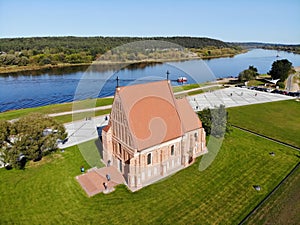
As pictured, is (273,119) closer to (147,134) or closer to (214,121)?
(214,121)

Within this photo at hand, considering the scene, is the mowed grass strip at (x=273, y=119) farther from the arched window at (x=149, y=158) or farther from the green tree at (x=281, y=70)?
the arched window at (x=149, y=158)

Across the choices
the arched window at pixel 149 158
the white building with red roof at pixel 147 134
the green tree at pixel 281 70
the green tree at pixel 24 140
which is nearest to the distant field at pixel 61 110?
the green tree at pixel 24 140

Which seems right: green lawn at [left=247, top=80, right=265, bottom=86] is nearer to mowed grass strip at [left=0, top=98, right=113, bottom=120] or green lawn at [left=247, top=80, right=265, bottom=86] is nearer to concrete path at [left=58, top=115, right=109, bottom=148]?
mowed grass strip at [left=0, top=98, right=113, bottom=120]

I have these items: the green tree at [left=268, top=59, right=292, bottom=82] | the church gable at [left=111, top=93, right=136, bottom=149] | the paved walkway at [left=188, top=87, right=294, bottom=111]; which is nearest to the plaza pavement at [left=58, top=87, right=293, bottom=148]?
the paved walkway at [left=188, top=87, right=294, bottom=111]

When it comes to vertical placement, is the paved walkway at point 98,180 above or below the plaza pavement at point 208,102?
below

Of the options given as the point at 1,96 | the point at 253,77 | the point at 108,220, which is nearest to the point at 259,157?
the point at 108,220

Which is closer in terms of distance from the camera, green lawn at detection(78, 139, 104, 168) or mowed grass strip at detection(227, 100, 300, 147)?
green lawn at detection(78, 139, 104, 168)
